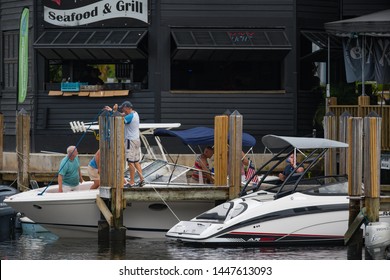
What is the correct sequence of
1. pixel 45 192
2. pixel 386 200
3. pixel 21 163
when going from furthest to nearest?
pixel 21 163, pixel 45 192, pixel 386 200

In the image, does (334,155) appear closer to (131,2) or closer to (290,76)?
(290,76)

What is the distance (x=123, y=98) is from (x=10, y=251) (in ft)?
35.7

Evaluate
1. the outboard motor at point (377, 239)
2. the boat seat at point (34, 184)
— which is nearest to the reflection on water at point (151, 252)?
the outboard motor at point (377, 239)

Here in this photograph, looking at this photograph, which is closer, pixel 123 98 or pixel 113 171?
pixel 113 171

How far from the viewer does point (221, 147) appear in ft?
83.2

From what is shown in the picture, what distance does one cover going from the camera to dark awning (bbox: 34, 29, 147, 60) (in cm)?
3366

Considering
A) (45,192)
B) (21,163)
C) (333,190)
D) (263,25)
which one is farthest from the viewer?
(263,25)

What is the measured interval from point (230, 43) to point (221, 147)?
8.74 meters

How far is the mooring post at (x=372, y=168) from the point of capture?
2188cm

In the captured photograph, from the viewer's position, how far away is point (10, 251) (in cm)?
2422

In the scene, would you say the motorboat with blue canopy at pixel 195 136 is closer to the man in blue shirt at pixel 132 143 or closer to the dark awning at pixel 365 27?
the man in blue shirt at pixel 132 143

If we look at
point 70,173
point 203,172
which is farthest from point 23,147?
point 203,172

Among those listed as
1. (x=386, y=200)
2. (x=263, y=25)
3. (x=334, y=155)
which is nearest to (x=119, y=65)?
(x=263, y=25)

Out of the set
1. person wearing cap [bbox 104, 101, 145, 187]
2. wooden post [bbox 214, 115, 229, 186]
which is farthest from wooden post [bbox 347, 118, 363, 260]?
person wearing cap [bbox 104, 101, 145, 187]
